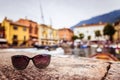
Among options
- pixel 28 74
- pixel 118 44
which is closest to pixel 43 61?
pixel 28 74

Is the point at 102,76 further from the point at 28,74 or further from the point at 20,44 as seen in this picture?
the point at 20,44

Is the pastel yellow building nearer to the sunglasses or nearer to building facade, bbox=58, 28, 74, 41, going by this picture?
building facade, bbox=58, 28, 74, 41

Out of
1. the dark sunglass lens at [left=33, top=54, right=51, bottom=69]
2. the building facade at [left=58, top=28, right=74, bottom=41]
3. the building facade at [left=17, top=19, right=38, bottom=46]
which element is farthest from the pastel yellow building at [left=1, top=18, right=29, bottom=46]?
the dark sunglass lens at [left=33, top=54, right=51, bottom=69]

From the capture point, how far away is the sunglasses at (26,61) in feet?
2.04

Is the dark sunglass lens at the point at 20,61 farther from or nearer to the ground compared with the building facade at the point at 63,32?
nearer to the ground

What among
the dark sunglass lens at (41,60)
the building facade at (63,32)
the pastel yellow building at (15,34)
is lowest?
the dark sunglass lens at (41,60)

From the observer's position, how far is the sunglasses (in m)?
0.62

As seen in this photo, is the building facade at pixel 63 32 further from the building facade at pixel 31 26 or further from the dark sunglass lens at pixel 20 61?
the dark sunglass lens at pixel 20 61

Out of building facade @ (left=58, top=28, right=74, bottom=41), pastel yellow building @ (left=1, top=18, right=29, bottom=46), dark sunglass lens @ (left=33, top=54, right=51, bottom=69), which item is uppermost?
building facade @ (left=58, top=28, right=74, bottom=41)

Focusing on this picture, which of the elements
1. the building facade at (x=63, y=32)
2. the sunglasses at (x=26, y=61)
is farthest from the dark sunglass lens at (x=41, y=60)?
the building facade at (x=63, y=32)

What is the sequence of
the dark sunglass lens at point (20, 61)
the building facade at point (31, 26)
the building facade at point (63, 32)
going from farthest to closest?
the building facade at point (63, 32) < the building facade at point (31, 26) < the dark sunglass lens at point (20, 61)

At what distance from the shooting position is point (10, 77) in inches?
22.6

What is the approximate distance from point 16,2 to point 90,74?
23.0 inches

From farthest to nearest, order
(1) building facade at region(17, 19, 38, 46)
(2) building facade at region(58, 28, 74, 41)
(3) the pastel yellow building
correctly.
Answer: (2) building facade at region(58, 28, 74, 41), (3) the pastel yellow building, (1) building facade at region(17, 19, 38, 46)
